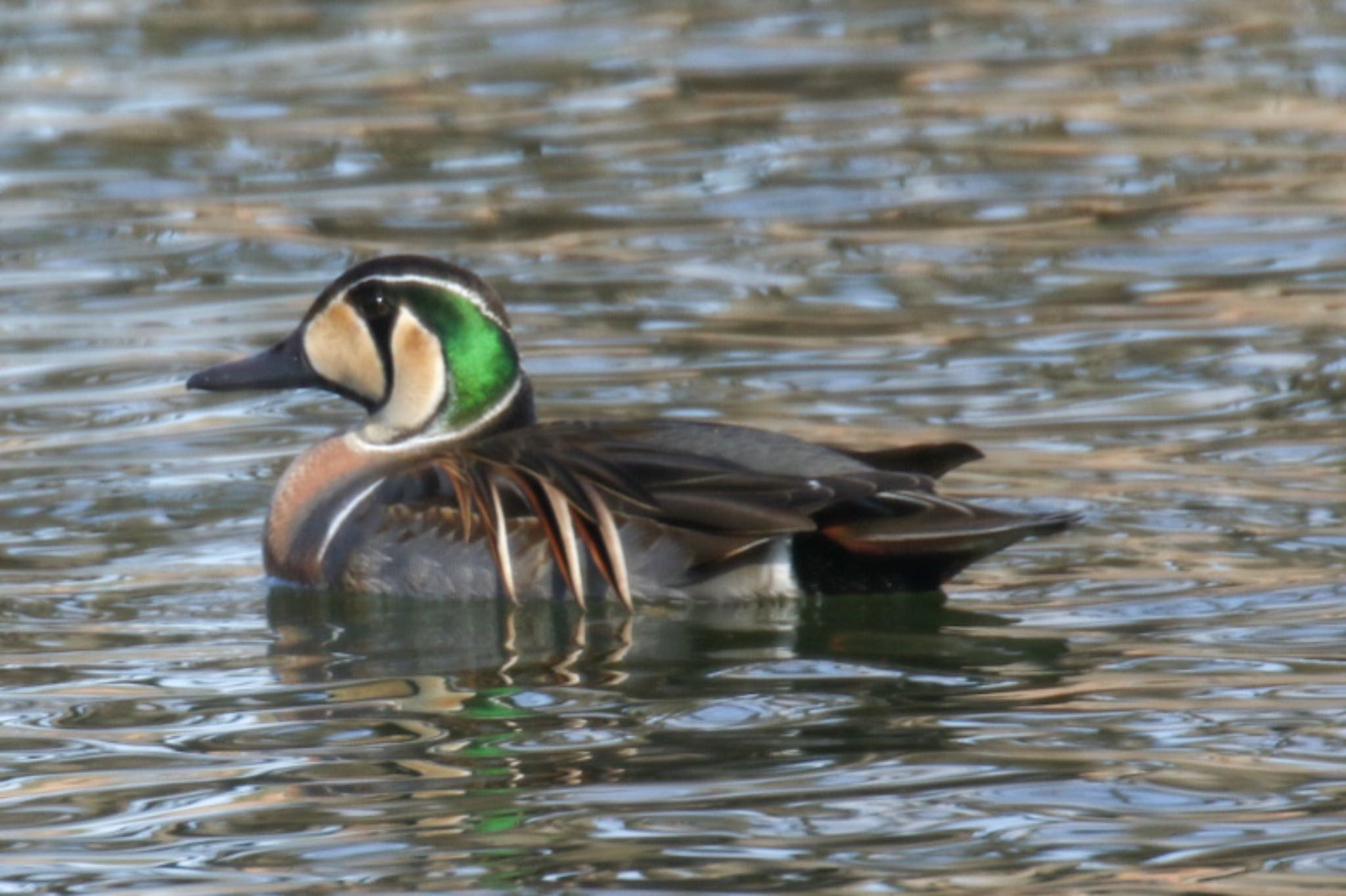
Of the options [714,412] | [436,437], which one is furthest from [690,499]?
[714,412]

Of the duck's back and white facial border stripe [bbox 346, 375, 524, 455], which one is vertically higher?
white facial border stripe [bbox 346, 375, 524, 455]

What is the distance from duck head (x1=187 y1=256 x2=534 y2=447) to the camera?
792 cm

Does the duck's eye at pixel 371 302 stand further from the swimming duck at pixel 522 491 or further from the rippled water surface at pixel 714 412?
the rippled water surface at pixel 714 412

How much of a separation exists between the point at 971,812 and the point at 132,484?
430cm

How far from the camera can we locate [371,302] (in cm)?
798

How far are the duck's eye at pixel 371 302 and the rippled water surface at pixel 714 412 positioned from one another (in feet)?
2.82

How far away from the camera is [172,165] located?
14.8 meters

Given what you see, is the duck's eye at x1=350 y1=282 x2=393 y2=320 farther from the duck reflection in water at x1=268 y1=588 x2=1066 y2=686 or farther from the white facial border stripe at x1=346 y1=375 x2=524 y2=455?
the duck reflection in water at x1=268 y1=588 x2=1066 y2=686

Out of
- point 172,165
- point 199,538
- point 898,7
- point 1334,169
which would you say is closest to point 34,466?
point 199,538

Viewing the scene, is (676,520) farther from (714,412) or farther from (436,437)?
(714,412)

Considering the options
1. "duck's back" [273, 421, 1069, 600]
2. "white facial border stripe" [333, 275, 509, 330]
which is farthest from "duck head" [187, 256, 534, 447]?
"duck's back" [273, 421, 1069, 600]

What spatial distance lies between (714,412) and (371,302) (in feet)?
6.33

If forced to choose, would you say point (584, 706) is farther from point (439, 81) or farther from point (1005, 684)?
point (439, 81)

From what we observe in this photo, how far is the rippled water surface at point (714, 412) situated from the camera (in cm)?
540
